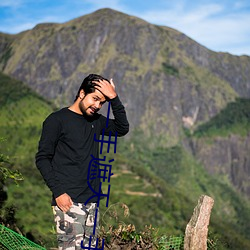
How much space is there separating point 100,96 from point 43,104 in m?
117

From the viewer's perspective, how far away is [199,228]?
18.8 feet

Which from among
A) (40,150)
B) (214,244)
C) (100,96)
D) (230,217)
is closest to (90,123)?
(100,96)

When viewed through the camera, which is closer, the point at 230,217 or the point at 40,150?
the point at 40,150

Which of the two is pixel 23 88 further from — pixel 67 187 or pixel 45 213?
pixel 67 187

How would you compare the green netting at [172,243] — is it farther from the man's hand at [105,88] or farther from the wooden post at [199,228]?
the man's hand at [105,88]

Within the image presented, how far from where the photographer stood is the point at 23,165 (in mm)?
76500

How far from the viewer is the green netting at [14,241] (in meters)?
5.85

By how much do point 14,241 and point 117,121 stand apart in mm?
2822

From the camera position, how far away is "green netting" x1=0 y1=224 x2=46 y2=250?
19.2ft

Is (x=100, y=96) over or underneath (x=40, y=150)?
over

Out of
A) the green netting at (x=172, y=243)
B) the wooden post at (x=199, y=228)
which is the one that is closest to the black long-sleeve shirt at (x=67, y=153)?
the wooden post at (x=199, y=228)

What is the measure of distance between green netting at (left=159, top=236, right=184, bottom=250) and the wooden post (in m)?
0.64

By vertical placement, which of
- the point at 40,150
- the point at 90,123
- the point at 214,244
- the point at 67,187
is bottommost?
the point at 214,244

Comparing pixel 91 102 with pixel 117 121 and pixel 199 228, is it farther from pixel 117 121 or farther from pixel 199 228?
pixel 199 228
